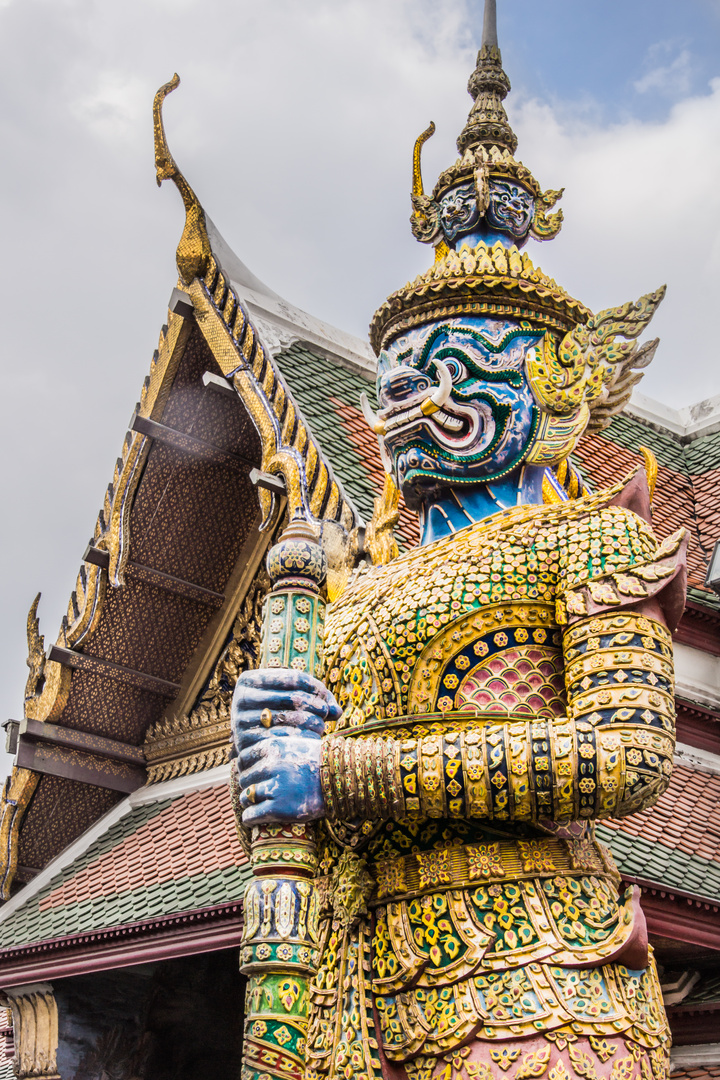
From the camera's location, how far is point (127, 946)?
5141 millimetres

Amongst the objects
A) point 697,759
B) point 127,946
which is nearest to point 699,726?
point 697,759

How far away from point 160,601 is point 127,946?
1.97 metres

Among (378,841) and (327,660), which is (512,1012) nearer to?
(378,841)

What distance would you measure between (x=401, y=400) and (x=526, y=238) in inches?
35.5

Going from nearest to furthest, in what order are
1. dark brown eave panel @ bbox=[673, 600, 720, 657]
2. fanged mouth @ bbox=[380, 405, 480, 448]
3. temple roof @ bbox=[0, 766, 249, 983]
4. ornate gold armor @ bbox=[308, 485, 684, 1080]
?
ornate gold armor @ bbox=[308, 485, 684, 1080], fanged mouth @ bbox=[380, 405, 480, 448], temple roof @ bbox=[0, 766, 249, 983], dark brown eave panel @ bbox=[673, 600, 720, 657]

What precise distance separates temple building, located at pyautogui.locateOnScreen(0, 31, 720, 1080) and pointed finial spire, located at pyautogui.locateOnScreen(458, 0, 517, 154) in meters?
1.28

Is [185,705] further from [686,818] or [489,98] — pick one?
Answer: [489,98]

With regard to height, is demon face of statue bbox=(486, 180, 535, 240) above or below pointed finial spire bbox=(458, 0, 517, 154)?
below

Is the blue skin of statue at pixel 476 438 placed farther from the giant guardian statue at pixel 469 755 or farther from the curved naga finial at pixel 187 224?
the curved naga finial at pixel 187 224

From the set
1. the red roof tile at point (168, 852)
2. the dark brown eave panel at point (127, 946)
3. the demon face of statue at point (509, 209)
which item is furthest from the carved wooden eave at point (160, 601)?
the demon face of statue at point (509, 209)

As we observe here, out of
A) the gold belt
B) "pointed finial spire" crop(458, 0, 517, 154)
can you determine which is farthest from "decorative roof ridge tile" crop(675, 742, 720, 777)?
"pointed finial spire" crop(458, 0, 517, 154)

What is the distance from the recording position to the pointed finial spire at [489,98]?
14.6 feet

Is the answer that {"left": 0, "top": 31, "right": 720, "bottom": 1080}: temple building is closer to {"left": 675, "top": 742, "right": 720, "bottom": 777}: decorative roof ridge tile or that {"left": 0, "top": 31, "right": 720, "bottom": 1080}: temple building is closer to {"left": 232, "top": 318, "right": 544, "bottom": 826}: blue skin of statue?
{"left": 675, "top": 742, "right": 720, "bottom": 777}: decorative roof ridge tile

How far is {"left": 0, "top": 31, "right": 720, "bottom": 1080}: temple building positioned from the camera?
5047 mm
